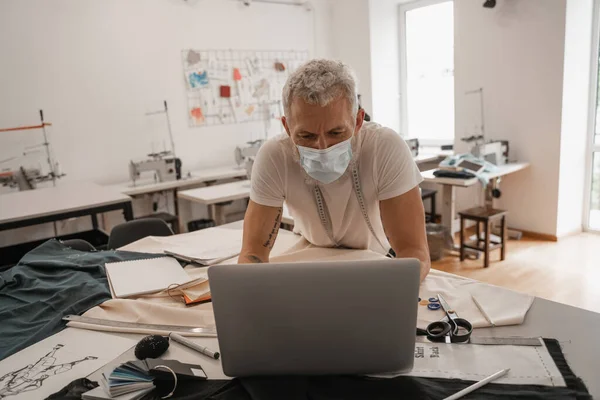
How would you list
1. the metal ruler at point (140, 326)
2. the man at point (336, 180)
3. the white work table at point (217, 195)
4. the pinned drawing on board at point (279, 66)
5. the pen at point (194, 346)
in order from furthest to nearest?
the pinned drawing on board at point (279, 66)
the white work table at point (217, 195)
the man at point (336, 180)
the metal ruler at point (140, 326)
the pen at point (194, 346)

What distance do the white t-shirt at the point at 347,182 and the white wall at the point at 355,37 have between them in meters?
4.02

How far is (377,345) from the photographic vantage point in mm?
938

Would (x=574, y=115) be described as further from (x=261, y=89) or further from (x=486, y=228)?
(x=261, y=89)

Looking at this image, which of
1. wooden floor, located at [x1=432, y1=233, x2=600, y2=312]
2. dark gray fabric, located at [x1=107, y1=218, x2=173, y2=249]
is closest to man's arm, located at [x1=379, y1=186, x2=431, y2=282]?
dark gray fabric, located at [x1=107, y1=218, x2=173, y2=249]

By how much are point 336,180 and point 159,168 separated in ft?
9.38

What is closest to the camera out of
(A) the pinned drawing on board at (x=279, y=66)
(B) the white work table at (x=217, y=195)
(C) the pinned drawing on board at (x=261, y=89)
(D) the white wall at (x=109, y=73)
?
(B) the white work table at (x=217, y=195)

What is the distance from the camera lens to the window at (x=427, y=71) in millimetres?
5238

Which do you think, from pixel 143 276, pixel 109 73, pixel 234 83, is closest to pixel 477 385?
pixel 143 276

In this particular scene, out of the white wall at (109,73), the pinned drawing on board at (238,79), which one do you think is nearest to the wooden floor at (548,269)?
the pinned drawing on board at (238,79)

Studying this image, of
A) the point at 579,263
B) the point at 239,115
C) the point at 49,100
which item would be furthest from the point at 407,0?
the point at 49,100

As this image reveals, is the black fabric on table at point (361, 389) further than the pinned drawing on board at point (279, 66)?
No

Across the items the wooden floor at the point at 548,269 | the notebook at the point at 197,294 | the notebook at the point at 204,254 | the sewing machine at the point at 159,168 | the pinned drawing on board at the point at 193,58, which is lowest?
the wooden floor at the point at 548,269

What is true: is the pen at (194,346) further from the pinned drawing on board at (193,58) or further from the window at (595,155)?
the window at (595,155)

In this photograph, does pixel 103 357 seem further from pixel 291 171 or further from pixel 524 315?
pixel 524 315
